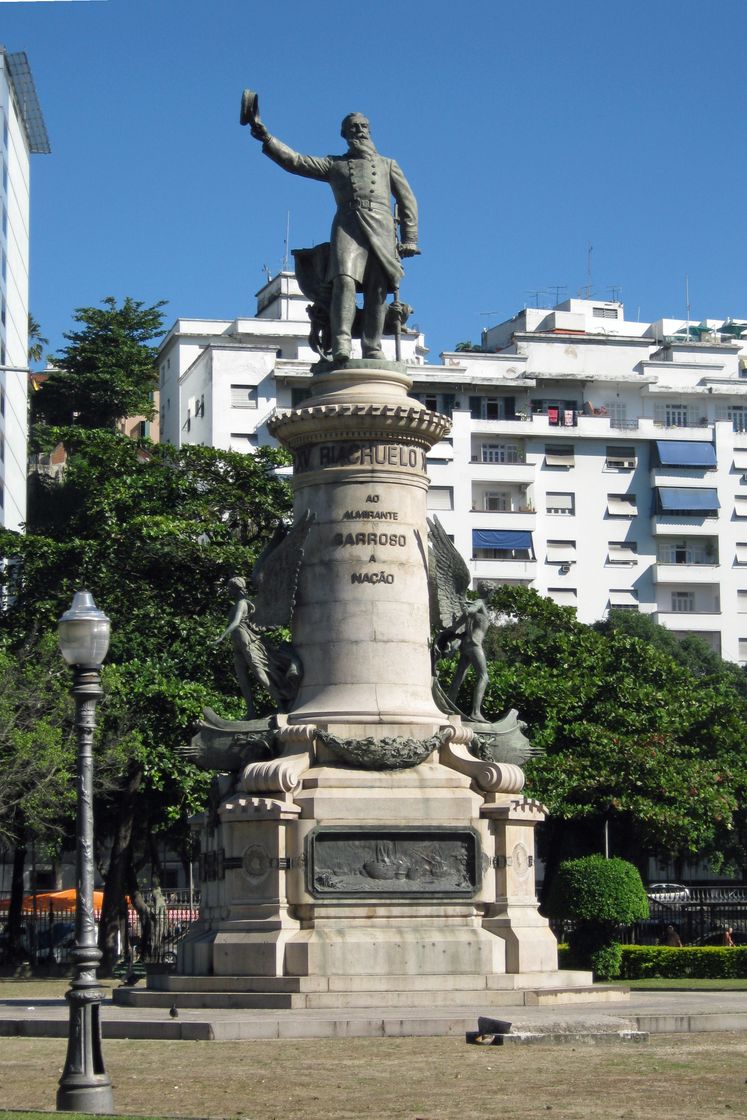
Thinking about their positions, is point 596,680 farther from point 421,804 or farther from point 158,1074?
point 158,1074

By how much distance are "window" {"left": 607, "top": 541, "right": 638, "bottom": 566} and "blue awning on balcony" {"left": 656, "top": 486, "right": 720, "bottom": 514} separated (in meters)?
2.61

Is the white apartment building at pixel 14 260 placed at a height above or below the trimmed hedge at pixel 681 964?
above

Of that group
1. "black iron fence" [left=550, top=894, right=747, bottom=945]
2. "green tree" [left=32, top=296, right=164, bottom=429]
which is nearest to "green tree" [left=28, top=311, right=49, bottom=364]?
"green tree" [left=32, top=296, right=164, bottom=429]

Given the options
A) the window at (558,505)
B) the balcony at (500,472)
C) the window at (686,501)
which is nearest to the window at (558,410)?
the balcony at (500,472)

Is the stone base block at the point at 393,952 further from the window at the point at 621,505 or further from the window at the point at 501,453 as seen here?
the window at the point at 621,505

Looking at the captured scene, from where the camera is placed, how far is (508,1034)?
18.4 m

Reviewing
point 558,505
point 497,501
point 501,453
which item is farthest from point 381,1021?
point 558,505

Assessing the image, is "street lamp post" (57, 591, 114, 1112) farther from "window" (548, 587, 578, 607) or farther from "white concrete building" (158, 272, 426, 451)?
"window" (548, 587, 578, 607)

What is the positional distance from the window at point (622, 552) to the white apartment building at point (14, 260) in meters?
31.5

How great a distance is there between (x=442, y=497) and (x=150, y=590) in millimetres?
51286

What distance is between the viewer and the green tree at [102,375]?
308 ft

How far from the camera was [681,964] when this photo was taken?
108 feet

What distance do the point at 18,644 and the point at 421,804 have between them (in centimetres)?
2305

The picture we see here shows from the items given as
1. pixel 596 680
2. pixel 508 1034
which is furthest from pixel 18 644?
pixel 508 1034
